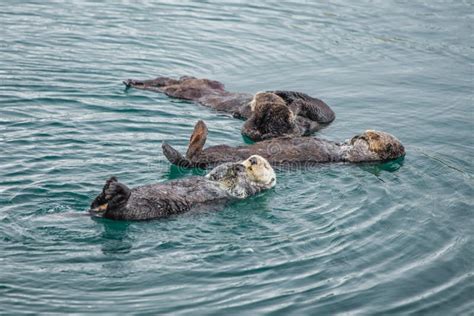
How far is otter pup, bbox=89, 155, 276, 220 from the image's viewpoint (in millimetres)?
7297

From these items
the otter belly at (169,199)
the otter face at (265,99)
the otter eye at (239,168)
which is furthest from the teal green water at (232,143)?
the otter face at (265,99)

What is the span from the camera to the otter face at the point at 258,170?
8453 millimetres

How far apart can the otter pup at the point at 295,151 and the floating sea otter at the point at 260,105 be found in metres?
0.74

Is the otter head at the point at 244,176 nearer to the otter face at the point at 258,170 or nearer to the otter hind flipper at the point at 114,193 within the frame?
the otter face at the point at 258,170

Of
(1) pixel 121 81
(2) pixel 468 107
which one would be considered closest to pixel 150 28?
(1) pixel 121 81

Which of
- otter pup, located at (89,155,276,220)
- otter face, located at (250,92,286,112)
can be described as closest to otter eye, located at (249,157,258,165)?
otter pup, located at (89,155,276,220)

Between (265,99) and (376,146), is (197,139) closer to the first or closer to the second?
(265,99)

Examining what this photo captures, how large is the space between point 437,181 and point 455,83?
457 cm

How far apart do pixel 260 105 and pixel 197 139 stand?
1771mm

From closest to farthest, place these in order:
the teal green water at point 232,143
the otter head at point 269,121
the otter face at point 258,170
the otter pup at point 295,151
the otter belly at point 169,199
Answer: the teal green water at point 232,143
the otter belly at point 169,199
the otter face at point 258,170
the otter pup at point 295,151
the otter head at point 269,121

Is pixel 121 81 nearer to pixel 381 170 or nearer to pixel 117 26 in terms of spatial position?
pixel 117 26

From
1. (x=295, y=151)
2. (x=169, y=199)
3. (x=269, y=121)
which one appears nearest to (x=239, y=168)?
(x=169, y=199)

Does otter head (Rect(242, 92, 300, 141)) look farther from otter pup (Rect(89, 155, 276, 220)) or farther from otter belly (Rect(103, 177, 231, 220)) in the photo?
otter belly (Rect(103, 177, 231, 220))

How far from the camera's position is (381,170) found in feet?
31.6
